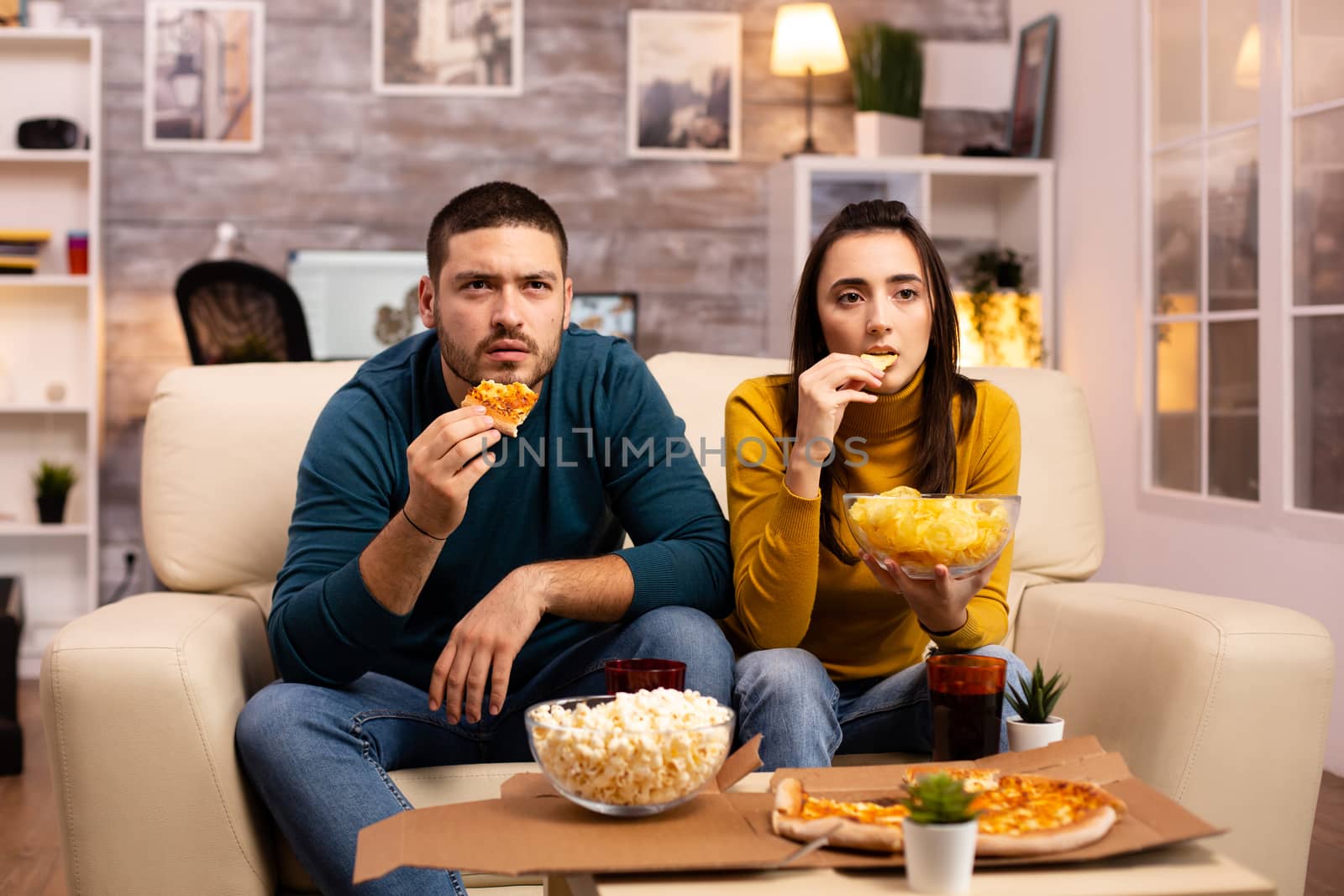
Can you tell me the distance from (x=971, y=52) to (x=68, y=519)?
3.90 meters

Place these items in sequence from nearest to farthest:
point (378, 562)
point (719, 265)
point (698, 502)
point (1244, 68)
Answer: point (378, 562) → point (698, 502) → point (1244, 68) → point (719, 265)

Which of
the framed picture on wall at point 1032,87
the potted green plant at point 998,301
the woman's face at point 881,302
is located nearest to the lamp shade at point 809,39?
the framed picture on wall at point 1032,87

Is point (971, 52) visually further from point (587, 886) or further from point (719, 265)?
point (587, 886)

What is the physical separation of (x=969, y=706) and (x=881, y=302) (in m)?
0.71

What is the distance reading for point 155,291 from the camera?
4844 mm

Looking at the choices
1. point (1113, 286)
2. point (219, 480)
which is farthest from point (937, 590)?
point (1113, 286)

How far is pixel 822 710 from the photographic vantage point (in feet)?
5.56

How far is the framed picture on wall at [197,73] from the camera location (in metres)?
4.80

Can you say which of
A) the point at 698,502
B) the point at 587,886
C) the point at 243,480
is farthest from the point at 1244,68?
the point at 587,886

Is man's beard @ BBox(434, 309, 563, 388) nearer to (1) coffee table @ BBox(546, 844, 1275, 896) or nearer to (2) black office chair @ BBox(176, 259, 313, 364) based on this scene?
(1) coffee table @ BBox(546, 844, 1275, 896)

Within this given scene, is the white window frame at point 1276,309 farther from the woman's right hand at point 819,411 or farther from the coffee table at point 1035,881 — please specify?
the coffee table at point 1035,881

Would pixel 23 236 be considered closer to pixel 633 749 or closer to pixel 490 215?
pixel 490 215

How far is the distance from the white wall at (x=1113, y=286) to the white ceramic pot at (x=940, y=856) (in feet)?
9.13

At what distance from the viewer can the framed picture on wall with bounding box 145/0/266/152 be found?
4805 mm
